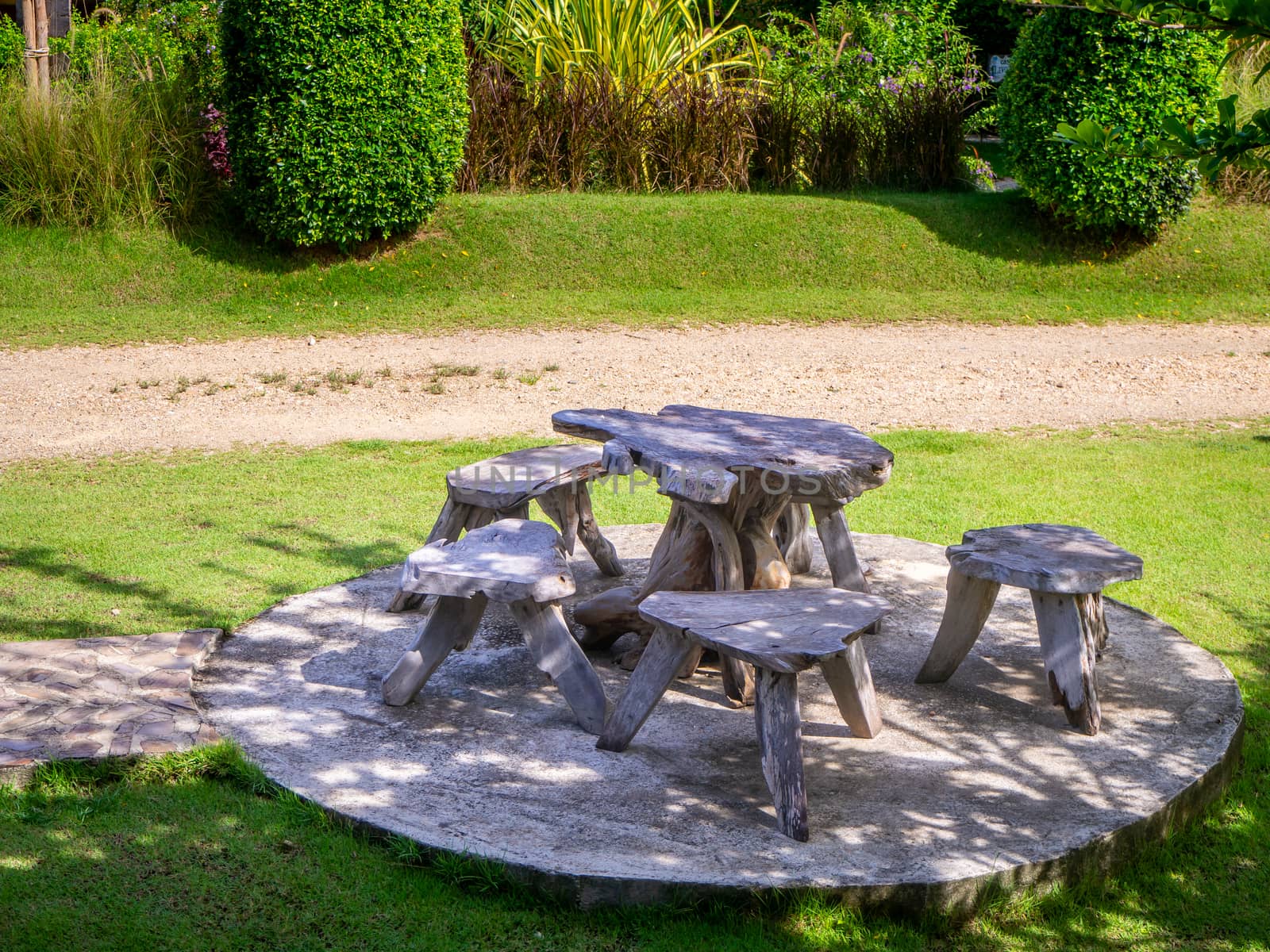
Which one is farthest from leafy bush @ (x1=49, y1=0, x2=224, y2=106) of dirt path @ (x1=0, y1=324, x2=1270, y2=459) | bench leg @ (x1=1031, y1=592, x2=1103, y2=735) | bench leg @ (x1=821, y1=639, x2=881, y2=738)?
bench leg @ (x1=1031, y1=592, x2=1103, y2=735)

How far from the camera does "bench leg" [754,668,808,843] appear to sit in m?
3.24

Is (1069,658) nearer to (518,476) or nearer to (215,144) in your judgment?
(518,476)

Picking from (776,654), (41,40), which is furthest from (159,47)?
(776,654)

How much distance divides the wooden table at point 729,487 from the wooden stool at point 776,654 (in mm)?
377

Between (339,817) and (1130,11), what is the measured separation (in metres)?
2.67

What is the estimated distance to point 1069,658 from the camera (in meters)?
3.87

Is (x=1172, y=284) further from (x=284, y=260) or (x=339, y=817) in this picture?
(x=339, y=817)

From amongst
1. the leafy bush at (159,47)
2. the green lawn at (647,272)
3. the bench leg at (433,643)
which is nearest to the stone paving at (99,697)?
the bench leg at (433,643)

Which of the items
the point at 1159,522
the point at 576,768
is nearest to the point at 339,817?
the point at 576,768

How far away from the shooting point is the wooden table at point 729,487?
399 cm

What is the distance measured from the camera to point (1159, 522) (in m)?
6.14

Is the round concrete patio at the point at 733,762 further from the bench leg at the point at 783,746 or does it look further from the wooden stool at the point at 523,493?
the wooden stool at the point at 523,493

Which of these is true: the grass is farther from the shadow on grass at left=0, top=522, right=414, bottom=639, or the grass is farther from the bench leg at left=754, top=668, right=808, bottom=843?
the bench leg at left=754, top=668, right=808, bottom=843

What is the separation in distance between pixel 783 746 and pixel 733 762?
0.41 m
